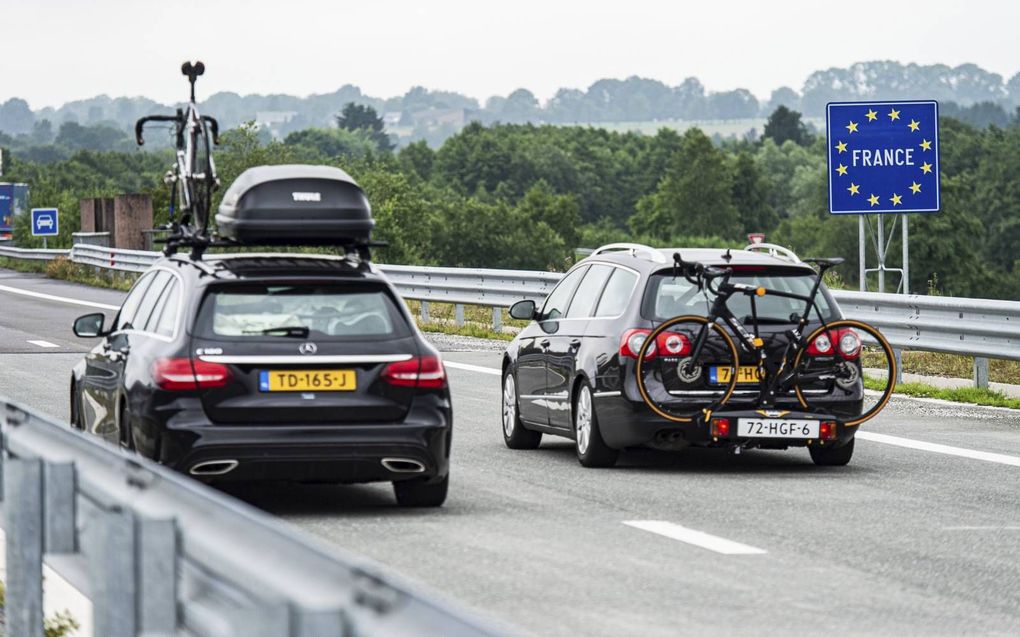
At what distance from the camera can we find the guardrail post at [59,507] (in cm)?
577

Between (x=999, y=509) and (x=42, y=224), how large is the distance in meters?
50.3

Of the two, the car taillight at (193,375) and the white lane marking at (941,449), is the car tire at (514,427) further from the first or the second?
the car taillight at (193,375)

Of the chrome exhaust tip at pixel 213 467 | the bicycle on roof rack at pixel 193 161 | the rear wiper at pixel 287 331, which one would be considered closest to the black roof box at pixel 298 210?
the rear wiper at pixel 287 331

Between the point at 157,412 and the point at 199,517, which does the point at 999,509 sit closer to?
the point at 157,412

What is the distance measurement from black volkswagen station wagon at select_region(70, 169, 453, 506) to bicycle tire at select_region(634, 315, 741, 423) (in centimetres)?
225

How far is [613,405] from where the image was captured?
42.0 ft

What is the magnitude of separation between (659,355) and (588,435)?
841 mm

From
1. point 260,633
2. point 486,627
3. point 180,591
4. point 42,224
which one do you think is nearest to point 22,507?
point 180,591

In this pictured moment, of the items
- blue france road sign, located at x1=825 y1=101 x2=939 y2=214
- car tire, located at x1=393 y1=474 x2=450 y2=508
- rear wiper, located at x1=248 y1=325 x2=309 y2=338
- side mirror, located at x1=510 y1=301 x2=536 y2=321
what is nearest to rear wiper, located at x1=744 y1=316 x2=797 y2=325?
side mirror, located at x1=510 y1=301 x2=536 y2=321

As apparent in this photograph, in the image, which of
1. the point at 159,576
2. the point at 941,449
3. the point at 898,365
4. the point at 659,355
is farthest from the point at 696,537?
the point at 898,365

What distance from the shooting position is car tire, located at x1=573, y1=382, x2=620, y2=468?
13.0 m

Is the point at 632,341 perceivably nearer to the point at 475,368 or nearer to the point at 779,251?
the point at 779,251

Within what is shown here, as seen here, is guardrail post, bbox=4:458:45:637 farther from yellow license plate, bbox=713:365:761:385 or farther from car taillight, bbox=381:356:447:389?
yellow license plate, bbox=713:365:761:385

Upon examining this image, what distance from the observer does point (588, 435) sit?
13.1m
